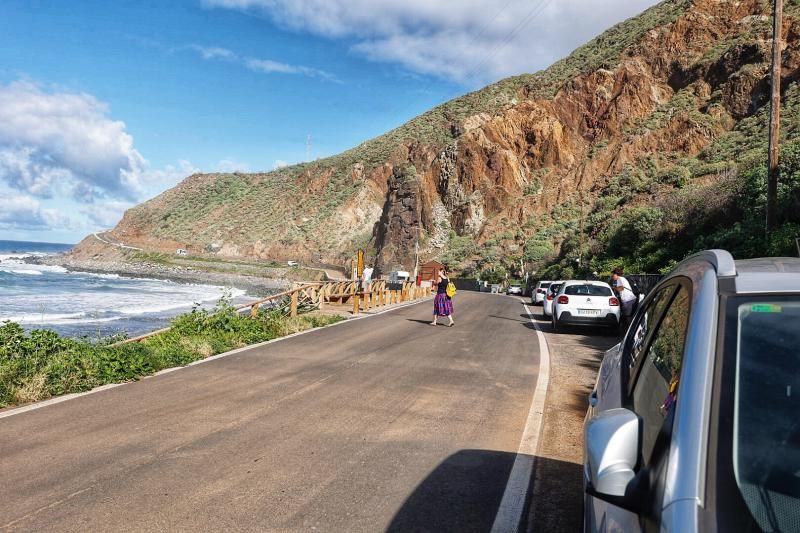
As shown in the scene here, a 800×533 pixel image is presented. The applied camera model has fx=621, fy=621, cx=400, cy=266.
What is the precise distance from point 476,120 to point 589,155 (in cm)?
2063

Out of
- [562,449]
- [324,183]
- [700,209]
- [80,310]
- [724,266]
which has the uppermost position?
[324,183]

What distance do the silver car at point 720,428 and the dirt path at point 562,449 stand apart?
5.87ft

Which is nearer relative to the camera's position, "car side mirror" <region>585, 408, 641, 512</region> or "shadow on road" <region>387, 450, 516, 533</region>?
"car side mirror" <region>585, 408, 641, 512</region>

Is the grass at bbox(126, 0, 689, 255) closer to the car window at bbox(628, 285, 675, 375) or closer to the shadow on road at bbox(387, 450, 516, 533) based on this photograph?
the shadow on road at bbox(387, 450, 516, 533)

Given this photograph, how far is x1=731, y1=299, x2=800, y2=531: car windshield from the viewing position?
1.66 meters

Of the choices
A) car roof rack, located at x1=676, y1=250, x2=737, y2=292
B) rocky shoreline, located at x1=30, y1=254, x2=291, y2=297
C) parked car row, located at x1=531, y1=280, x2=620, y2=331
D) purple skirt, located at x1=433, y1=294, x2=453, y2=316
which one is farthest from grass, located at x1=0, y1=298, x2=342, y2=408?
rocky shoreline, located at x1=30, y1=254, x2=291, y2=297

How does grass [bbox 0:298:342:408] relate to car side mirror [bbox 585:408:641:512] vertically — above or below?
below

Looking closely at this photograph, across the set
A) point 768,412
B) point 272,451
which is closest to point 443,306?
point 272,451

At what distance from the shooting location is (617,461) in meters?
1.93

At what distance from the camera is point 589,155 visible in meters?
72.5

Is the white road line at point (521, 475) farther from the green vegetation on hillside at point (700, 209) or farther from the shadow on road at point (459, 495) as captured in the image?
the green vegetation on hillside at point (700, 209)

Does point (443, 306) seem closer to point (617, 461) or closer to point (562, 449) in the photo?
point (562, 449)

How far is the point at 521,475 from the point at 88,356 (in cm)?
646

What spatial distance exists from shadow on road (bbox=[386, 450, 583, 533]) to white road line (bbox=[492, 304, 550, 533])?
0.15 feet
